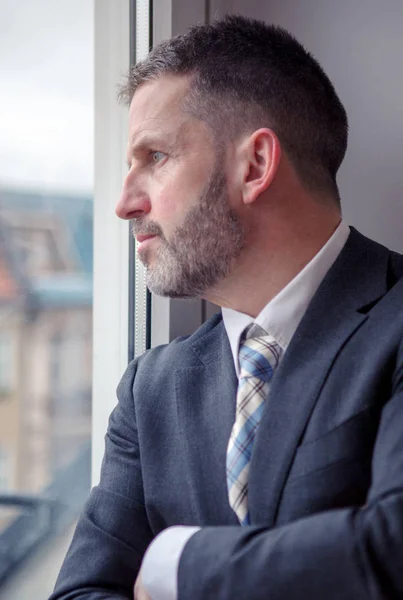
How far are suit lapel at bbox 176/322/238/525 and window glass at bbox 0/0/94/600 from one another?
1.02ft

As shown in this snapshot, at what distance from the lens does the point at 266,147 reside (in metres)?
1.15

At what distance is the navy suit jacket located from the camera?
0.77m

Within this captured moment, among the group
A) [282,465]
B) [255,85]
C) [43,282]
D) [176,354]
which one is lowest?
[282,465]

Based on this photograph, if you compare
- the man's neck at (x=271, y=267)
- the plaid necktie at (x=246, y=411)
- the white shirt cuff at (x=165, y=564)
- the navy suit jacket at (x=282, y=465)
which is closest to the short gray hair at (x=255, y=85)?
the man's neck at (x=271, y=267)

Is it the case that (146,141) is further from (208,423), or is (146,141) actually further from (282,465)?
(282,465)

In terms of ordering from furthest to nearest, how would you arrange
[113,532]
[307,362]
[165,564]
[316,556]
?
[113,532] → [307,362] → [165,564] → [316,556]

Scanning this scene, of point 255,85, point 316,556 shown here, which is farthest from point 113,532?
point 255,85

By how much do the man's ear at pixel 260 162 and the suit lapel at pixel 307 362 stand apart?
0.18 metres

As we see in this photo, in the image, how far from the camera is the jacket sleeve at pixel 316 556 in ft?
2.45

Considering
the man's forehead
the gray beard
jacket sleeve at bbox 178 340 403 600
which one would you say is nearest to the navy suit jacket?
jacket sleeve at bbox 178 340 403 600

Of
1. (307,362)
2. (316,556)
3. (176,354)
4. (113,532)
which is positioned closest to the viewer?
(316,556)

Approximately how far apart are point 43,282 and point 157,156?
33 cm

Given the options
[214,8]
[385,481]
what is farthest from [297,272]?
[214,8]

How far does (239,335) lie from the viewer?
3.78 ft
